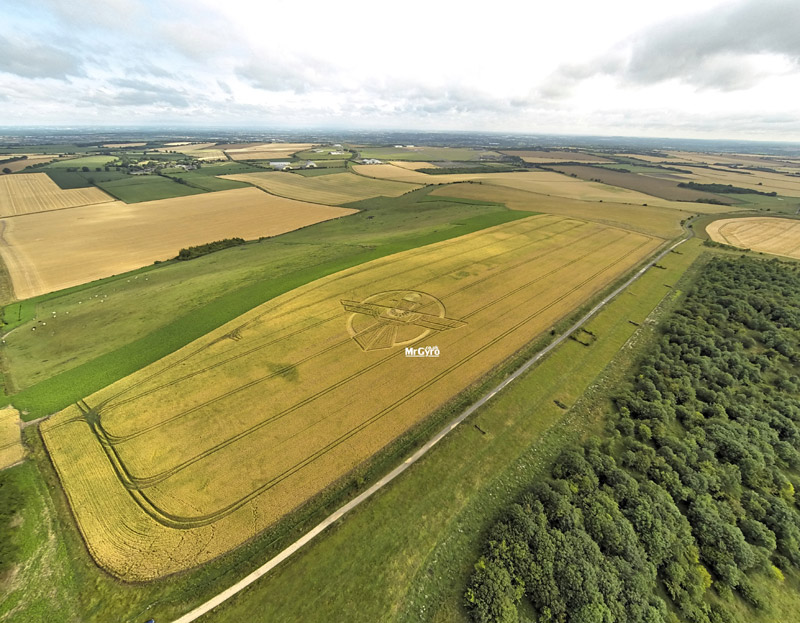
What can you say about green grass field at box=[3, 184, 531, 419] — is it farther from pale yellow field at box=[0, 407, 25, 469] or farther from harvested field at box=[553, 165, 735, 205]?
harvested field at box=[553, 165, 735, 205]

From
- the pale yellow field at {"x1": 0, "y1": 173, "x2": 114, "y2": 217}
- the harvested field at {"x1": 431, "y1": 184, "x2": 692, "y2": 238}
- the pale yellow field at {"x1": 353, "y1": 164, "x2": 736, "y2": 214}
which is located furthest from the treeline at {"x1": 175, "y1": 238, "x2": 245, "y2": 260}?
the pale yellow field at {"x1": 353, "y1": 164, "x2": 736, "y2": 214}

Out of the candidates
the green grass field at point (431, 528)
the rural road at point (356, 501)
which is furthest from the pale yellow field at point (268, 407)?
the green grass field at point (431, 528)

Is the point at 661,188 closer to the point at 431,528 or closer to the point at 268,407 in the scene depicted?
the point at 431,528

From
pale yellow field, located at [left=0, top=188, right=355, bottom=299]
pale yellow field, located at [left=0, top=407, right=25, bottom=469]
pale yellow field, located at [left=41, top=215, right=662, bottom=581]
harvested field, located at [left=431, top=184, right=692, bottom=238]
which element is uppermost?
harvested field, located at [left=431, top=184, right=692, bottom=238]

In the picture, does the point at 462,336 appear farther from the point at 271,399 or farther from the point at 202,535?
the point at 202,535

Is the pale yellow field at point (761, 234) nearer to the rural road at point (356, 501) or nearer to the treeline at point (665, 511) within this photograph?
the treeline at point (665, 511)

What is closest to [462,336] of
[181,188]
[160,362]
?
[160,362]

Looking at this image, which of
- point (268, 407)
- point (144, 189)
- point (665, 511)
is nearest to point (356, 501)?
point (268, 407)
